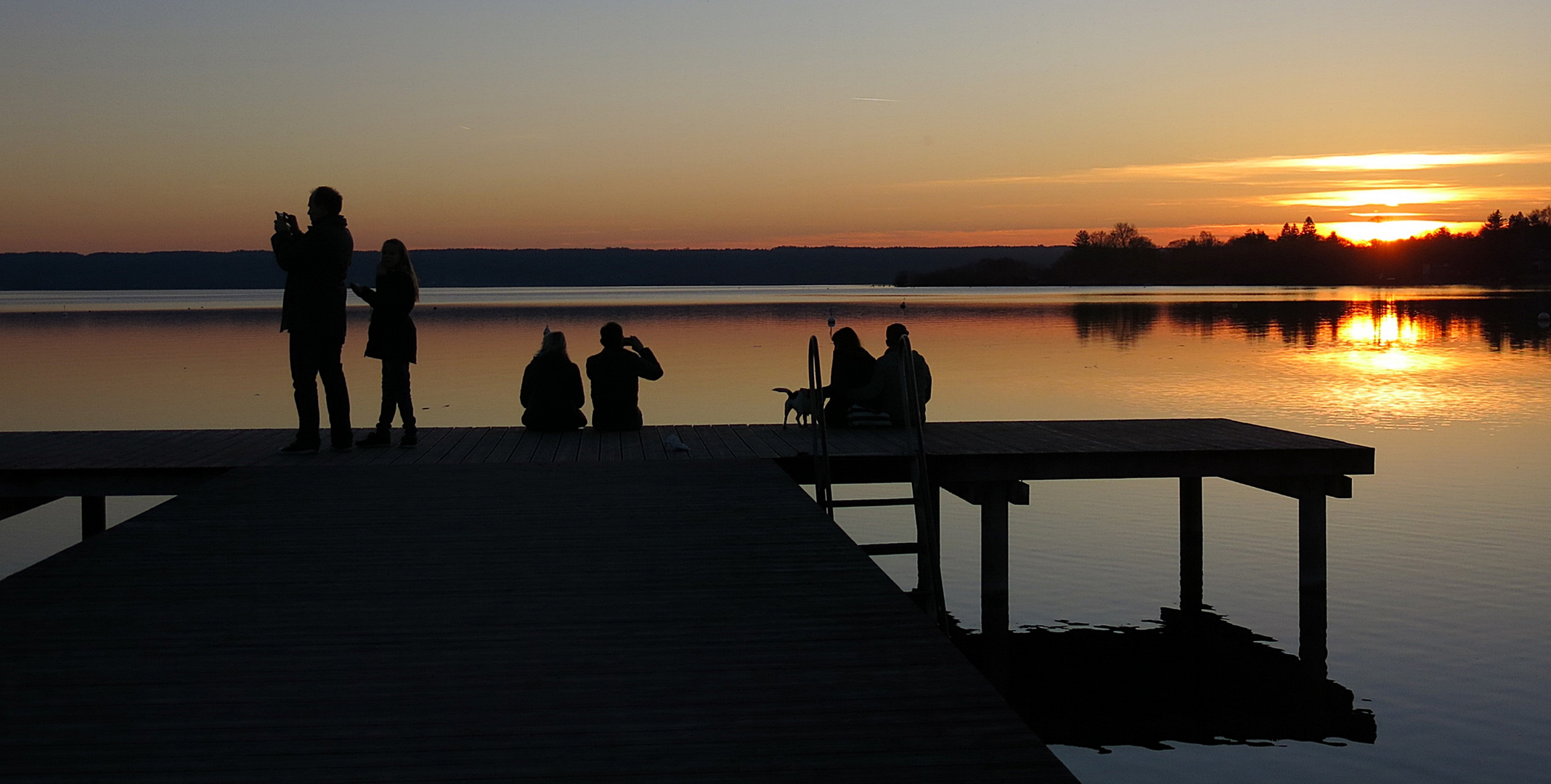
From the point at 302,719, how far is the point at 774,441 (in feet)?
24.4

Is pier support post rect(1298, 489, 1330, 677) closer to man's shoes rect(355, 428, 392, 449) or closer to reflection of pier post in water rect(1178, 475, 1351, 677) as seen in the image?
reflection of pier post in water rect(1178, 475, 1351, 677)

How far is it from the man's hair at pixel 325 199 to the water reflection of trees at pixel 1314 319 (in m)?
39.0

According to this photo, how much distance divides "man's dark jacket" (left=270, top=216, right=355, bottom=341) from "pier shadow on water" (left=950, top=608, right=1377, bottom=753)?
5.57 meters

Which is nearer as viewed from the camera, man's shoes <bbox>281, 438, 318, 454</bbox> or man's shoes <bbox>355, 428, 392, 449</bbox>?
man's shoes <bbox>281, 438, 318, 454</bbox>

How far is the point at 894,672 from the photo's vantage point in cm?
455

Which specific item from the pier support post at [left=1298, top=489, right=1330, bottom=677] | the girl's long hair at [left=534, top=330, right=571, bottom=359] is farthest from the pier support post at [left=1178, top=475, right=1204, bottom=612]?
the girl's long hair at [left=534, top=330, right=571, bottom=359]

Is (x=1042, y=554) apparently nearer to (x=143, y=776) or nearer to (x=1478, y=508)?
(x=1478, y=508)

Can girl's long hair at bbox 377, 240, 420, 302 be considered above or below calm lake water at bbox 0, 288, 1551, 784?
above

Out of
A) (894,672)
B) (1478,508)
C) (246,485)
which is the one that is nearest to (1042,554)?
(1478,508)

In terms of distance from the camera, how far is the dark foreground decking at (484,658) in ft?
12.3

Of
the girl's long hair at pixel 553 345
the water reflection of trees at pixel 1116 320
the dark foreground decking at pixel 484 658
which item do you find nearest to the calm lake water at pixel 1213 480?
the water reflection of trees at pixel 1116 320

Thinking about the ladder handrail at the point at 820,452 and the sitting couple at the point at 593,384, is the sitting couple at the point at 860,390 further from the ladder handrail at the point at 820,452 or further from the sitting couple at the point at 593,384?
the sitting couple at the point at 593,384

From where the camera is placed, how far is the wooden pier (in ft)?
12.4

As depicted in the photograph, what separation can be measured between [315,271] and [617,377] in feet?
9.71
